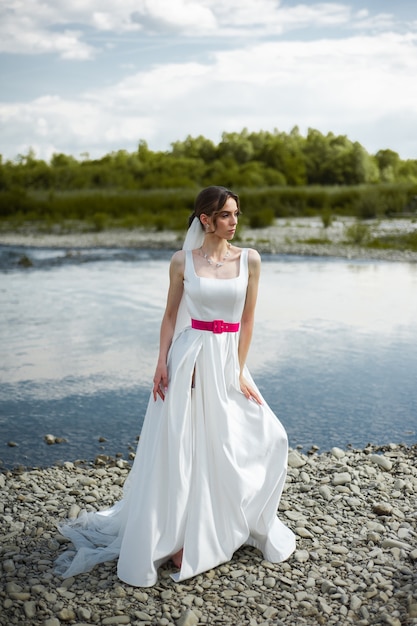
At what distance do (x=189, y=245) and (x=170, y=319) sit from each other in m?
0.37

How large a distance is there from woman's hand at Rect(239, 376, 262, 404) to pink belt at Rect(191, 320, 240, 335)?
0.25 meters

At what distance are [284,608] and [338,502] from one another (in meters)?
1.31

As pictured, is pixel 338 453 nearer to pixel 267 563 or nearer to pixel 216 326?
pixel 267 563

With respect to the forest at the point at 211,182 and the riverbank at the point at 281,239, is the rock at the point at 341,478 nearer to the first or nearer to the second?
the riverbank at the point at 281,239

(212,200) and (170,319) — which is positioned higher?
(212,200)

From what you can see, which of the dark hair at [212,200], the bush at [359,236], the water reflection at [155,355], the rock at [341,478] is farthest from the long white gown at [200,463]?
the bush at [359,236]

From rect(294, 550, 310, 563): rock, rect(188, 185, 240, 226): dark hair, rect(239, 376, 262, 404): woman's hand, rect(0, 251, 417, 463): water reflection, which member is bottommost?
rect(0, 251, 417, 463): water reflection

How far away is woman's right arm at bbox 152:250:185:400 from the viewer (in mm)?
3670

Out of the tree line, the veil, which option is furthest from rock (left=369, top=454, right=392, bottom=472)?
the tree line

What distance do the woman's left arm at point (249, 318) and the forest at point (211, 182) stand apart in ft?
74.7

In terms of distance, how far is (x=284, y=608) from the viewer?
343 cm

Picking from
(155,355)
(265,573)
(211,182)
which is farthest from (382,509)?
(211,182)

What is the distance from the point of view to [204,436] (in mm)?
3625

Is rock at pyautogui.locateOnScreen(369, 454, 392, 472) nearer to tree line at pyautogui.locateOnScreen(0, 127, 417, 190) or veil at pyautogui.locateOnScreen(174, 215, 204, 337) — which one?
veil at pyautogui.locateOnScreen(174, 215, 204, 337)
